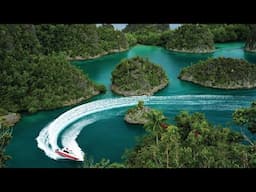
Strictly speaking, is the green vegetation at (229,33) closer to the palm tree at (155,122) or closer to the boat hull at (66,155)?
the boat hull at (66,155)

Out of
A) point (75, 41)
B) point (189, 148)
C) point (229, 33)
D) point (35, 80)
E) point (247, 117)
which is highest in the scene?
point (189, 148)

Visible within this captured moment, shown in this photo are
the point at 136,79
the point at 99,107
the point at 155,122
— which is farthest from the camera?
the point at 136,79

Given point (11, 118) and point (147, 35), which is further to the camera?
point (147, 35)

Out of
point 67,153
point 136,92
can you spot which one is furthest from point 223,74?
point 67,153

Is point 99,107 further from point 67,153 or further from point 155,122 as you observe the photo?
point 155,122

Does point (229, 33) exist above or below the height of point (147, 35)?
above

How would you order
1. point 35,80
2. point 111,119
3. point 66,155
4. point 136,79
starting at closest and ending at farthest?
point 66,155 < point 111,119 < point 35,80 < point 136,79

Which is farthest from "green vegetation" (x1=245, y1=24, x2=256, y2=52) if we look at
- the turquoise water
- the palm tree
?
the palm tree
